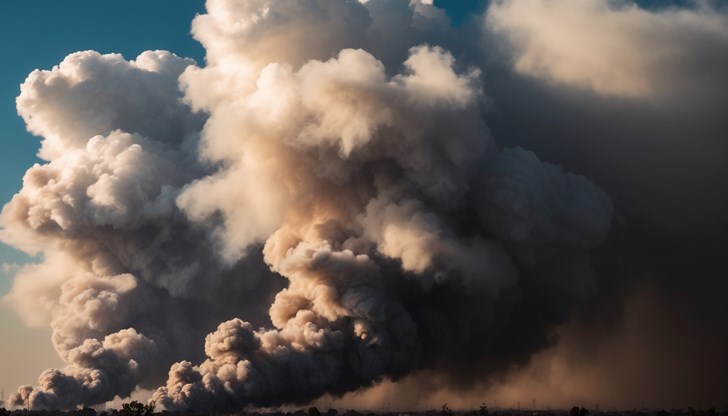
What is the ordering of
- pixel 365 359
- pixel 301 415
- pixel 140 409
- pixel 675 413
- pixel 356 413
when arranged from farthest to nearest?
pixel 675 413, pixel 356 413, pixel 301 415, pixel 140 409, pixel 365 359

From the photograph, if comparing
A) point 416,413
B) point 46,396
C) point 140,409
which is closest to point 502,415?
point 416,413

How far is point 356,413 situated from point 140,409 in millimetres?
27122

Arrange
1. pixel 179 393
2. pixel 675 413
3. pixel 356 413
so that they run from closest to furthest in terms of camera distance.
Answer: pixel 179 393 → pixel 356 413 → pixel 675 413

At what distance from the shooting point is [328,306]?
8900 centimetres

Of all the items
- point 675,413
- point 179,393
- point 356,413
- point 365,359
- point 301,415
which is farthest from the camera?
point 675,413

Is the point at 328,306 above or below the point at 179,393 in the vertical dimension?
above

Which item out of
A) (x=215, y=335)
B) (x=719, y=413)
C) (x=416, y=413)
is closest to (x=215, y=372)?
(x=215, y=335)

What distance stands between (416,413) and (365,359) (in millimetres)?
31717

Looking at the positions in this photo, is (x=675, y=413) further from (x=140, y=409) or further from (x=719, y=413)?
(x=140, y=409)

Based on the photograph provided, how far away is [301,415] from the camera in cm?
10675

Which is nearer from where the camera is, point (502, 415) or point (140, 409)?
point (140, 409)

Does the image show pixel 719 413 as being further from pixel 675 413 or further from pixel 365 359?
pixel 365 359

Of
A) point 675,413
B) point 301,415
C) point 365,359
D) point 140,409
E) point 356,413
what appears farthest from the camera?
point 675,413

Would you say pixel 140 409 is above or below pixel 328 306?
below
